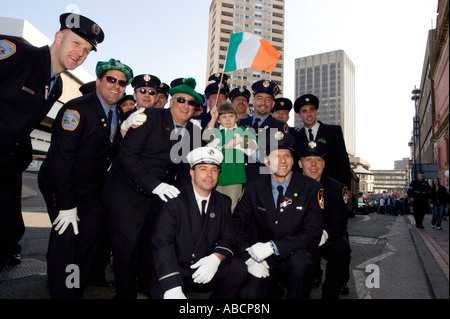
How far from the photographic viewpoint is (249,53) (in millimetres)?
4695

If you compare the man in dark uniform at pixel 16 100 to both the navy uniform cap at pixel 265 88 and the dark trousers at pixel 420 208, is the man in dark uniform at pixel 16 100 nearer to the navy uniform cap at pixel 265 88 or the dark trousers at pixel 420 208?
the navy uniform cap at pixel 265 88

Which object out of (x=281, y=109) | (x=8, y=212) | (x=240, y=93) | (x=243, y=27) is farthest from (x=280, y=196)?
(x=243, y=27)

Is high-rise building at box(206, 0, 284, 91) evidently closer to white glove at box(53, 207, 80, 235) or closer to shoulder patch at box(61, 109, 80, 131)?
shoulder patch at box(61, 109, 80, 131)

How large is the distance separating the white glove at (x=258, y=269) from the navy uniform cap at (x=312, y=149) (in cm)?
145

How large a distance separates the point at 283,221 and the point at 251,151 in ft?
3.82

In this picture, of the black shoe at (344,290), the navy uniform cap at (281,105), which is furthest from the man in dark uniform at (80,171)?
the navy uniform cap at (281,105)

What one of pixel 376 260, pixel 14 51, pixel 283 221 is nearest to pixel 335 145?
pixel 283 221

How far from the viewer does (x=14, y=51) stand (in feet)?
7.29

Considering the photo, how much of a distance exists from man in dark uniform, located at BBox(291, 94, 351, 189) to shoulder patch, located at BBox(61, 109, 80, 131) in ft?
8.71

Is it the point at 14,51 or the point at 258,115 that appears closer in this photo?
the point at 14,51

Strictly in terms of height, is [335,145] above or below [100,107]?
below

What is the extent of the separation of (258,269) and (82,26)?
2.72 meters

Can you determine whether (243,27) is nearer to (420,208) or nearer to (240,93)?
(420,208)

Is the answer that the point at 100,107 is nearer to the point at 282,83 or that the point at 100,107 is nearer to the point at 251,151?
the point at 251,151
